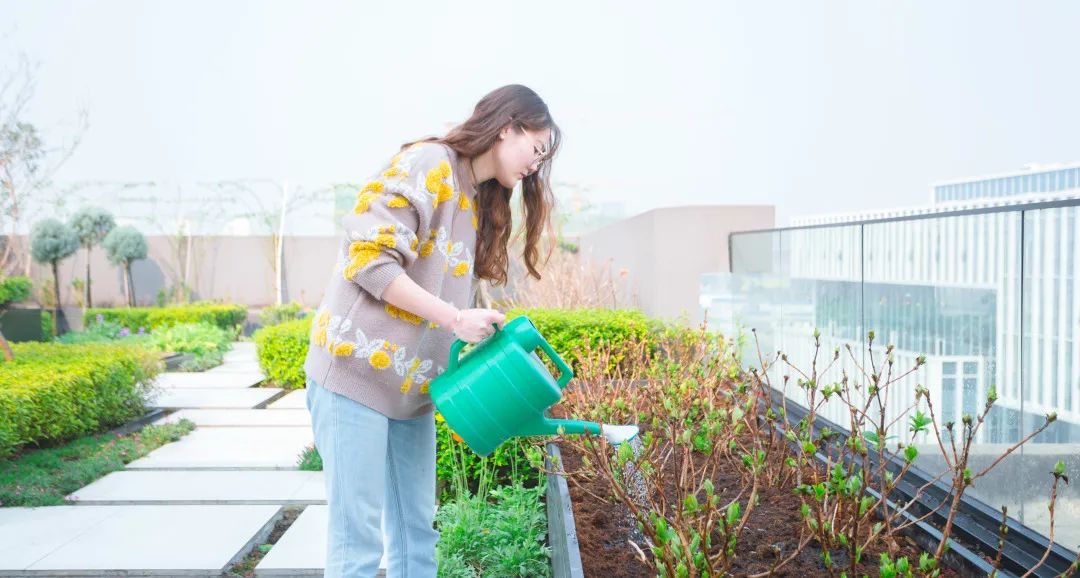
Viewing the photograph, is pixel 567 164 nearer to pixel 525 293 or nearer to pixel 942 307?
pixel 525 293

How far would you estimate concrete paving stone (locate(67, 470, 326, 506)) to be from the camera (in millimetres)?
3150

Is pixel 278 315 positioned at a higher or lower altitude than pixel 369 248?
lower

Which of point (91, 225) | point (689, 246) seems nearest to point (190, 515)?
point (689, 246)

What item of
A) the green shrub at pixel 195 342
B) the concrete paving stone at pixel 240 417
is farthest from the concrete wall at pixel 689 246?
the green shrub at pixel 195 342

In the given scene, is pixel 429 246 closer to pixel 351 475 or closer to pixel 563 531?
pixel 351 475

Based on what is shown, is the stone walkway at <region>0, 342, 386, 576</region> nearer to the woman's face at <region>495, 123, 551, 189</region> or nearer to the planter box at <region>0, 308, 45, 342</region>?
the woman's face at <region>495, 123, 551, 189</region>

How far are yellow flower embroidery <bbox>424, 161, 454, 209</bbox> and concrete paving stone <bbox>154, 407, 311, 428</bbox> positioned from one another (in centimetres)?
362

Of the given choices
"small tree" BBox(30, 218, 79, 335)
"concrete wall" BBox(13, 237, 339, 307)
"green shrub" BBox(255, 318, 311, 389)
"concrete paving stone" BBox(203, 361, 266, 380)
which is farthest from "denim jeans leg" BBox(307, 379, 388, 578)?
"concrete wall" BBox(13, 237, 339, 307)

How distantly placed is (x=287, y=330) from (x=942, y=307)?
527 centimetres

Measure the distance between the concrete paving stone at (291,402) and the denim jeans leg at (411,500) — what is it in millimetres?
3713

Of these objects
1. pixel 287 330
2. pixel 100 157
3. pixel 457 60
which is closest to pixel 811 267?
pixel 287 330

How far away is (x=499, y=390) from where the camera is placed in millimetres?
1369

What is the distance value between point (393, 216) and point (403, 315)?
0.20 m

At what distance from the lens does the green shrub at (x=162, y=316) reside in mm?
9766
